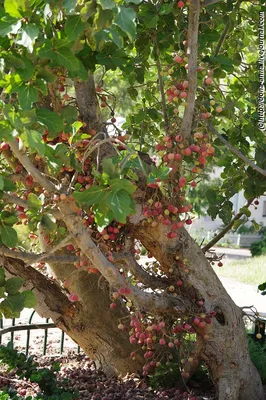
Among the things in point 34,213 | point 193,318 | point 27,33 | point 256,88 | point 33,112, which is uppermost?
point 256,88

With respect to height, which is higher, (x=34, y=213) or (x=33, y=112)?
(x=33, y=112)

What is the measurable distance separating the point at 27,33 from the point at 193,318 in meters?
2.18

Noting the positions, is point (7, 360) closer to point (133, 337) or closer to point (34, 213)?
point (133, 337)

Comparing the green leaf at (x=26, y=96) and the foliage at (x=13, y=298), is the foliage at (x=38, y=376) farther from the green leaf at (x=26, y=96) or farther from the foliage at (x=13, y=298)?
the green leaf at (x=26, y=96)

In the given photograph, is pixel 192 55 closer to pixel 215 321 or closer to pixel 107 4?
pixel 107 4

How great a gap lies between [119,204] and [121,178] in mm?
237

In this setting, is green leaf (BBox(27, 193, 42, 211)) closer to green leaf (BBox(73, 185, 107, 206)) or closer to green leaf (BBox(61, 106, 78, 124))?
green leaf (BBox(73, 185, 107, 206))

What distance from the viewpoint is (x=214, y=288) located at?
13.0ft

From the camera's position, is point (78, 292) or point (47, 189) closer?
point (47, 189)

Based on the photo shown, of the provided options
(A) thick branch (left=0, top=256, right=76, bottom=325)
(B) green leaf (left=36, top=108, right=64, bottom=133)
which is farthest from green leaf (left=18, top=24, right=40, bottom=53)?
(A) thick branch (left=0, top=256, right=76, bottom=325)

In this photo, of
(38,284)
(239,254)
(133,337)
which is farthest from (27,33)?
(239,254)

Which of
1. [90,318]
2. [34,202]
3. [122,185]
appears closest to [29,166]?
[34,202]

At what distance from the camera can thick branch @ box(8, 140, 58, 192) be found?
104 inches

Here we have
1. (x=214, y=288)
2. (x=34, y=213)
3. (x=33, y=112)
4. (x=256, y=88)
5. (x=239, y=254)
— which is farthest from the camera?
(x=239, y=254)
